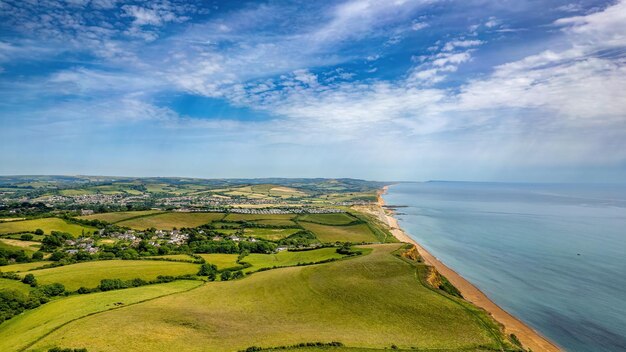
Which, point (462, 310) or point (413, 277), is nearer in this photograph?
point (462, 310)

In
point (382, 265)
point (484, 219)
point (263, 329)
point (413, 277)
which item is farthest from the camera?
point (484, 219)

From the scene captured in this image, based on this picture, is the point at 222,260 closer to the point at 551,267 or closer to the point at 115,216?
the point at 551,267

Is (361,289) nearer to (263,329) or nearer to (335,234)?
(263,329)

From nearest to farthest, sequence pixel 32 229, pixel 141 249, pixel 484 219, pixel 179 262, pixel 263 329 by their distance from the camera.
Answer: pixel 263 329, pixel 179 262, pixel 141 249, pixel 32 229, pixel 484 219

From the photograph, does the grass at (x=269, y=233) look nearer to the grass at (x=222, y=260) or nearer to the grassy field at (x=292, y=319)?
the grass at (x=222, y=260)

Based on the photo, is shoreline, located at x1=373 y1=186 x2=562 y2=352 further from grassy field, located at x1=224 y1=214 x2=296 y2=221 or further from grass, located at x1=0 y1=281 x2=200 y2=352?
grassy field, located at x1=224 y1=214 x2=296 y2=221

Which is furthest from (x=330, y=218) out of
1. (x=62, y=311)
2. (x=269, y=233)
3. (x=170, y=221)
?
(x=62, y=311)

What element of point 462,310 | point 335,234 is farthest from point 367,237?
point 462,310
